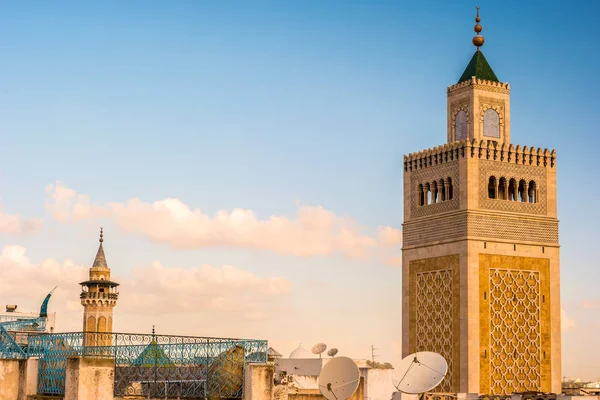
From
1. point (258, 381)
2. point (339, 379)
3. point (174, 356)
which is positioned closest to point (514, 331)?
point (339, 379)

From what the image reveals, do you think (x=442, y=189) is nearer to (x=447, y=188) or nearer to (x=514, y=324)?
(x=447, y=188)

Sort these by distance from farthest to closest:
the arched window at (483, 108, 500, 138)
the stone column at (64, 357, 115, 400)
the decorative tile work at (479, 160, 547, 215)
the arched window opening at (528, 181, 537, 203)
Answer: the arched window at (483, 108, 500, 138) → the arched window opening at (528, 181, 537, 203) → the decorative tile work at (479, 160, 547, 215) → the stone column at (64, 357, 115, 400)

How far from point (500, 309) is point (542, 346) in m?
2.50

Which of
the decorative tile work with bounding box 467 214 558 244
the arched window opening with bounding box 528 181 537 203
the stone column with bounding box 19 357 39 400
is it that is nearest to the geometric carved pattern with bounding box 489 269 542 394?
the decorative tile work with bounding box 467 214 558 244

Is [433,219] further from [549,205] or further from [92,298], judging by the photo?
[92,298]

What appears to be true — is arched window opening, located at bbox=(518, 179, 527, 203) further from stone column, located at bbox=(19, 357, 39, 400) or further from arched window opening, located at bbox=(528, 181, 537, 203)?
stone column, located at bbox=(19, 357, 39, 400)

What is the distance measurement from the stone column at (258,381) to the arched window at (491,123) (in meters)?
16.9

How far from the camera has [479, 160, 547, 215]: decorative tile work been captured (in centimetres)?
4831

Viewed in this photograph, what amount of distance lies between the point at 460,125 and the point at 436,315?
791cm

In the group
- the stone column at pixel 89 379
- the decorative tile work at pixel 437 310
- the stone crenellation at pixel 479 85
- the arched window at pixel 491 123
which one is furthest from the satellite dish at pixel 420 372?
the stone crenellation at pixel 479 85

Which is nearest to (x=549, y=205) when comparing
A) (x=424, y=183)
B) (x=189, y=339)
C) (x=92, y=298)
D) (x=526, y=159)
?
(x=526, y=159)

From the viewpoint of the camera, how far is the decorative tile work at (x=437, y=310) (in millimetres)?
47594

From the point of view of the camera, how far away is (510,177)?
161 feet

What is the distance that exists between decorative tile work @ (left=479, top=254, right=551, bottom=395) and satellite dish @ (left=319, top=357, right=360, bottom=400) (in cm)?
1232
